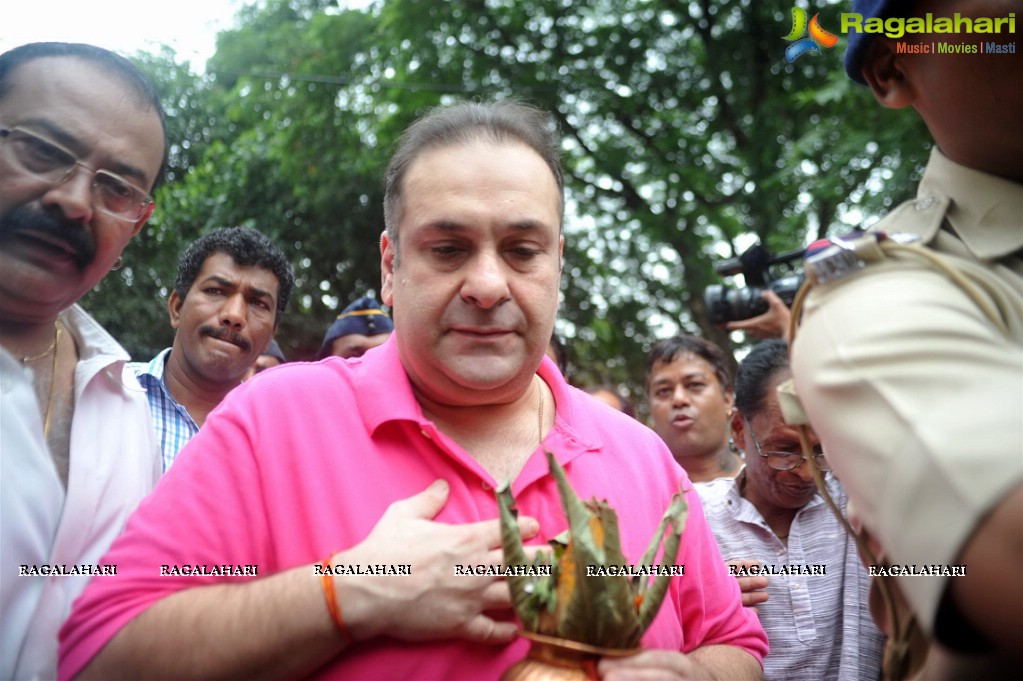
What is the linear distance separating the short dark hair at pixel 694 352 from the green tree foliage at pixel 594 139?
3.24m

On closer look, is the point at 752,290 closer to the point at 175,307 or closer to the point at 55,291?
the point at 175,307

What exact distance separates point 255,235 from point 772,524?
2.88m

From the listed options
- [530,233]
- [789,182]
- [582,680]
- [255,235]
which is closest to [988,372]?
[582,680]

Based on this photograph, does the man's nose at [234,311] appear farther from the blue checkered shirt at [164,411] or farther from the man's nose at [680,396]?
the man's nose at [680,396]

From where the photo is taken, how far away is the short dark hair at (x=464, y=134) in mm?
2066

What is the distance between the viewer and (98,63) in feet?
5.65

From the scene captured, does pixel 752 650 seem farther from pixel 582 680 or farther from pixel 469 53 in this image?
pixel 469 53

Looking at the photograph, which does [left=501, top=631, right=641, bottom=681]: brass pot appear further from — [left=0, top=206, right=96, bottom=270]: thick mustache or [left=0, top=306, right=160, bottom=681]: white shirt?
[left=0, top=206, right=96, bottom=270]: thick mustache

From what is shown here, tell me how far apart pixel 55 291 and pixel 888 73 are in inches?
68.6

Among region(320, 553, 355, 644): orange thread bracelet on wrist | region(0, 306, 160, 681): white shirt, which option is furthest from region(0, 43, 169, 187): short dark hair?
region(320, 553, 355, 644): orange thread bracelet on wrist

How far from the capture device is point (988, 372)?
106 centimetres

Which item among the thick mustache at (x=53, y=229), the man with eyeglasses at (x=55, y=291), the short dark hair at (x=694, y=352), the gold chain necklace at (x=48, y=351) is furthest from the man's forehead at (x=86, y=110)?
the short dark hair at (x=694, y=352)

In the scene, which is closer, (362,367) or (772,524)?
(362,367)

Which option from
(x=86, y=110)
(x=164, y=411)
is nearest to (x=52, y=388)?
(x=86, y=110)
